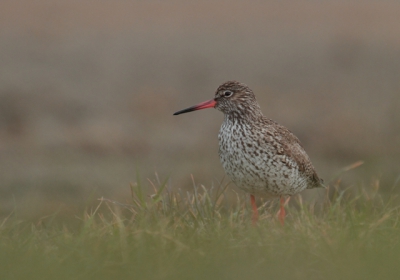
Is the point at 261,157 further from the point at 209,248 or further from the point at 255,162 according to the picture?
the point at 209,248

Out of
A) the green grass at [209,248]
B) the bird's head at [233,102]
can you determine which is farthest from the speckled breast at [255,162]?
the green grass at [209,248]

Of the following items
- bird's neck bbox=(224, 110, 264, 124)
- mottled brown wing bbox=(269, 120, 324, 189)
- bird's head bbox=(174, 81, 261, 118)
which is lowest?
mottled brown wing bbox=(269, 120, 324, 189)

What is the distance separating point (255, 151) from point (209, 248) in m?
1.98

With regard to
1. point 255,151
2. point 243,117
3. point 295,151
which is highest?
point 243,117

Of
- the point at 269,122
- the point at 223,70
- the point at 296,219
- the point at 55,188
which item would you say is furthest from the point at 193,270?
the point at 223,70

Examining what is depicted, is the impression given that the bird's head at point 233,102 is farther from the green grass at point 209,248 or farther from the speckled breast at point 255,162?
the green grass at point 209,248

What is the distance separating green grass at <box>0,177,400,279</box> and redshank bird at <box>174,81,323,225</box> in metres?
0.85

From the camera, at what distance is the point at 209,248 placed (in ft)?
18.4

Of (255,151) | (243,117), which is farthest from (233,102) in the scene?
(255,151)

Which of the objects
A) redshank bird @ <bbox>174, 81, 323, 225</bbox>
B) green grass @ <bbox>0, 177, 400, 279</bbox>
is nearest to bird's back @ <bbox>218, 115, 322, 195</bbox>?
redshank bird @ <bbox>174, 81, 323, 225</bbox>

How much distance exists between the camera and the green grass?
200 inches

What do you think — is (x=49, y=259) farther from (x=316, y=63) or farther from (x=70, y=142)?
(x=316, y=63)

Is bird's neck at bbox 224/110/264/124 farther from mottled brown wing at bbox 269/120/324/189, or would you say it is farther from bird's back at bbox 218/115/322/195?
mottled brown wing at bbox 269/120/324/189

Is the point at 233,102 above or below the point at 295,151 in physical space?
above
